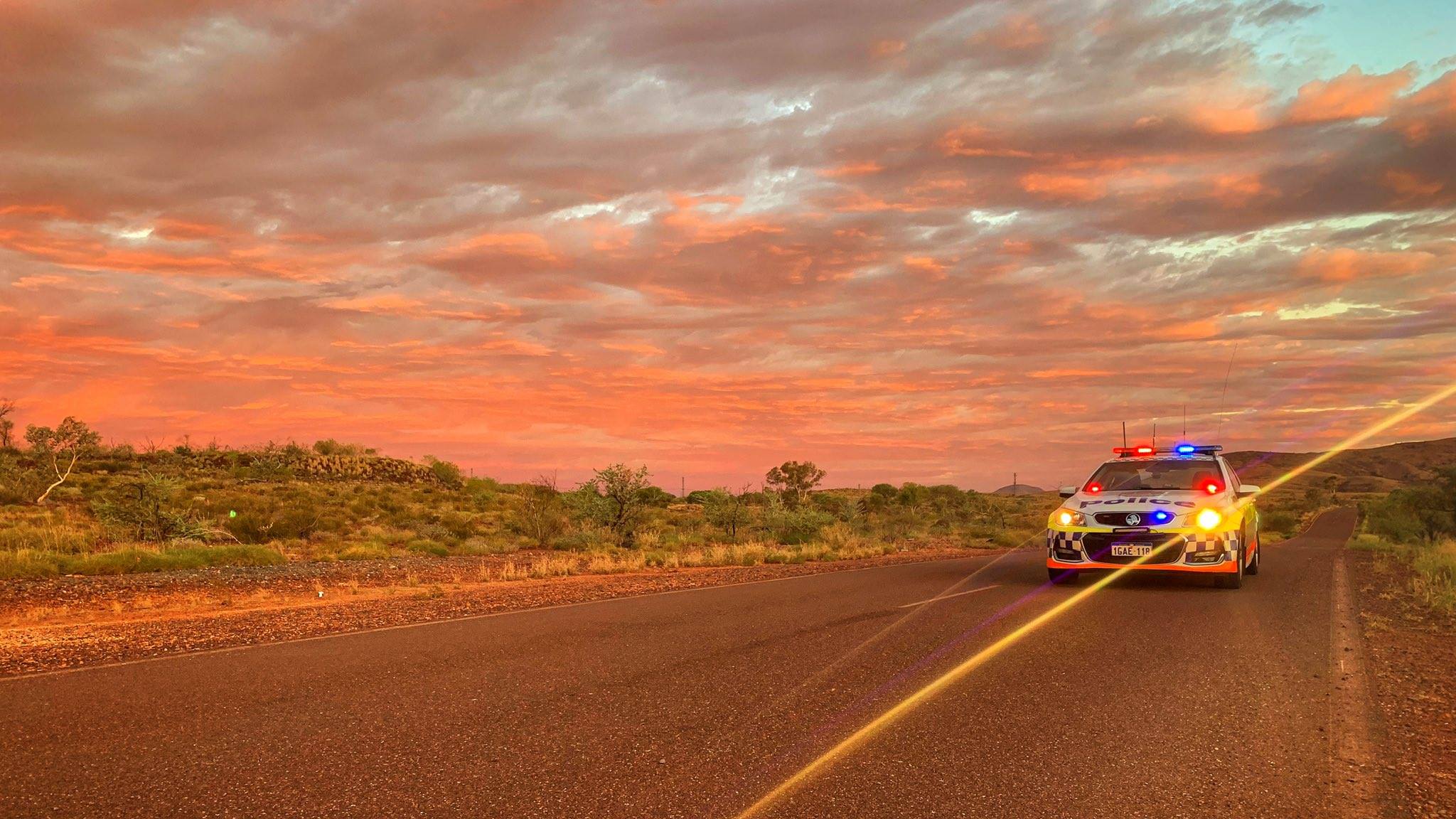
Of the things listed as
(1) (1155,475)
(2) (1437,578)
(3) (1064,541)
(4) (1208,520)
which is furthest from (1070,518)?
(2) (1437,578)

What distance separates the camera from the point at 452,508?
137 feet

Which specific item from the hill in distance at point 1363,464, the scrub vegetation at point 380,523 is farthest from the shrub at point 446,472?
the hill in distance at point 1363,464

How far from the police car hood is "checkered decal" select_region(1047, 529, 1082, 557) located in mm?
438

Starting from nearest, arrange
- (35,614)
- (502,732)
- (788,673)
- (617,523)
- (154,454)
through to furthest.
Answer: (502,732) < (788,673) < (35,614) < (617,523) < (154,454)

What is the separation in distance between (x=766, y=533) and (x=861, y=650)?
23209 mm

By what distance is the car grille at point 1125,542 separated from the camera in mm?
12617

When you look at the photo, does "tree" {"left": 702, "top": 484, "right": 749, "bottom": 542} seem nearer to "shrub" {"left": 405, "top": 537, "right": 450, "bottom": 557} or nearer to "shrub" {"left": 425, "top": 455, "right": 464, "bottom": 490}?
"shrub" {"left": 405, "top": 537, "right": 450, "bottom": 557}

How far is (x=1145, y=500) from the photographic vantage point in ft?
42.7

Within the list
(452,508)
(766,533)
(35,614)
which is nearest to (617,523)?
(766,533)

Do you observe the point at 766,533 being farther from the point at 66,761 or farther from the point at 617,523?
the point at 66,761

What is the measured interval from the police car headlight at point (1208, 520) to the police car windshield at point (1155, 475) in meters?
1.07

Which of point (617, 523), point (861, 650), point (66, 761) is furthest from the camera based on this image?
point (617, 523)

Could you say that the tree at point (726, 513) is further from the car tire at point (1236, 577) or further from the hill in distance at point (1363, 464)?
the hill in distance at point (1363, 464)

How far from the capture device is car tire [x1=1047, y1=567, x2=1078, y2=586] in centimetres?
1345
